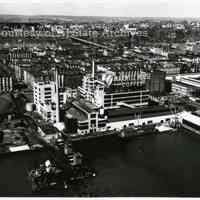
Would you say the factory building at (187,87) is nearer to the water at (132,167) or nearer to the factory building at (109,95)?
the factory building at (109,95)

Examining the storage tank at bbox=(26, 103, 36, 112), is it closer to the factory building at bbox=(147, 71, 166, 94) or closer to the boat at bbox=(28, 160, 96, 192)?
the boat at bbox=(28, 160, 96, 192)

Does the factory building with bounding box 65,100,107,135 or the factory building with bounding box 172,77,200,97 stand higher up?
the factory building with bounding box 172,77,200,97

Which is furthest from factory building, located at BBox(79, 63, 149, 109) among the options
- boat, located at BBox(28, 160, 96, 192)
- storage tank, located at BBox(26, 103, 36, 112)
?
boat, located at BBox(28, 160, 96, 192)

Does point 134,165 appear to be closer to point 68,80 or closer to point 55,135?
point 55,135

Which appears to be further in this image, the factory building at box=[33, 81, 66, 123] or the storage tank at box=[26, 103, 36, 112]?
the storage tank at box=[26, 103, 36, 112]

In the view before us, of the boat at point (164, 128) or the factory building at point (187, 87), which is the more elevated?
the factory building at point (187, 87)

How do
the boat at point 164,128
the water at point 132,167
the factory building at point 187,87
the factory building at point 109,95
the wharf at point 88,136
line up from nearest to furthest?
1. the water at point 132,167
2. the wharf at point 88,136
3. the boat at point 164,128
4. the factory building at point 109,95
5. the factory building at point 187,87

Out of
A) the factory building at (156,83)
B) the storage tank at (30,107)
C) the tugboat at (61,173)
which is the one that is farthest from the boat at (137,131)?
the factory building at (156,83)
